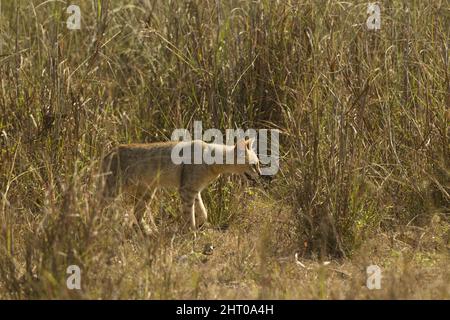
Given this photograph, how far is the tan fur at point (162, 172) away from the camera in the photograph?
25.0 ft

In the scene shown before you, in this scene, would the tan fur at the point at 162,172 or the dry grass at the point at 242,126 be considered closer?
the dry grass at the point at 242,126

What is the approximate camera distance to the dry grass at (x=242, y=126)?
589 centimetres

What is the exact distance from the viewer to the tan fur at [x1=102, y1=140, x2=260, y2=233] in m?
7.62

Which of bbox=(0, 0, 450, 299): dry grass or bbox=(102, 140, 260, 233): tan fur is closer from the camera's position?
bbox=(0, 0, 450, 299): dry grass

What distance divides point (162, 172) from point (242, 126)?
4.06ft

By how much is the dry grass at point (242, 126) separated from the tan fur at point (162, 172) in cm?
22

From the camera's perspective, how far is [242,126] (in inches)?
340

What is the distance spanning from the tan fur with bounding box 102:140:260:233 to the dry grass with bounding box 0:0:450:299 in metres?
0.22

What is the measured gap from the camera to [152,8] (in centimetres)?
892

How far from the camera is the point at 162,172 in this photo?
772 cm

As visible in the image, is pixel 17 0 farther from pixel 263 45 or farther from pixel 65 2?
pixel 263 45

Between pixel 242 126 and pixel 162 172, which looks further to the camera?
pixel 242 126

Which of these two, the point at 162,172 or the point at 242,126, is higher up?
the point at 242,126

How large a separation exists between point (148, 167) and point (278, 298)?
2404 millimetres
